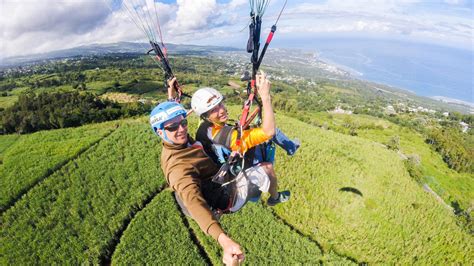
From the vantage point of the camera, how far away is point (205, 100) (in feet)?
12.4

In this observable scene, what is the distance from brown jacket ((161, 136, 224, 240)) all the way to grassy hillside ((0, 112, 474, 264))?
7.02 meters

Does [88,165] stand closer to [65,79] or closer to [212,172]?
[212,172]

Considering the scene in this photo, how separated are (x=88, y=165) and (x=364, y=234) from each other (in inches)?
493

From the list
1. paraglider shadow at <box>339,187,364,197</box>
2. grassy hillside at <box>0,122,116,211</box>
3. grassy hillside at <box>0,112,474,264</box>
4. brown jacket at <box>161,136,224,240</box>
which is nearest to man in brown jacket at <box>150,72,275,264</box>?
brown jacket at <box>161,136,224,240</box>

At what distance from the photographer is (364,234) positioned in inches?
477

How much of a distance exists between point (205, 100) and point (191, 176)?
128 cm

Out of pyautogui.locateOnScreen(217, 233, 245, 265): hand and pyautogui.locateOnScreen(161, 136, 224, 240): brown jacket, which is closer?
pyautogui.locateOnScreen(217, 233, 245, 265): hand

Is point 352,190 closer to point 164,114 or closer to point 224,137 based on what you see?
point 224,137

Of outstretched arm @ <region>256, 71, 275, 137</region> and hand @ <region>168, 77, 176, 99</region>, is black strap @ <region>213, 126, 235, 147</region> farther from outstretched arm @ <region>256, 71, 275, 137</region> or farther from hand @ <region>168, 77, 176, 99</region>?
hand @ <region>168, 77, 176, 99</region>

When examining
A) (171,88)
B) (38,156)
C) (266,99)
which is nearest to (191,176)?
(266,99)

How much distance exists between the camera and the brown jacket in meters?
2.45

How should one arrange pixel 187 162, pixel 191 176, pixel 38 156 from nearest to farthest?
pixel 191 176
pixel 187 162
pixel 38 156

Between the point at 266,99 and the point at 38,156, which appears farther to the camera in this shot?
the point at 38,156

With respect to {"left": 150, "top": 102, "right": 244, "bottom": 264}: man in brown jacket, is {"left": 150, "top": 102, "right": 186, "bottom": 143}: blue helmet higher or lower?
higher
